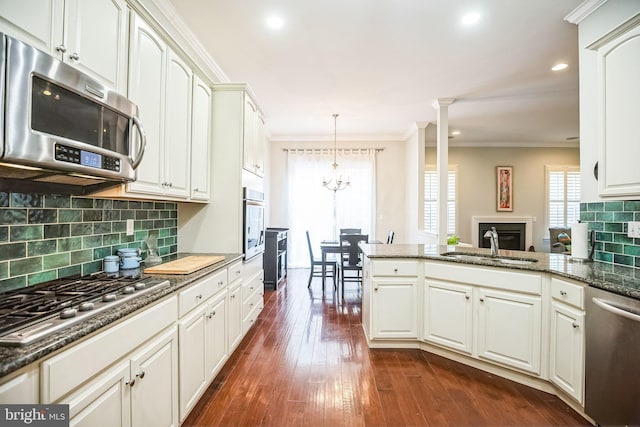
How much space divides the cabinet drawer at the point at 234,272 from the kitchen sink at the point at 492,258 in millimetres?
1891

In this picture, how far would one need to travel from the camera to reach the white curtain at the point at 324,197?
21.6 ft

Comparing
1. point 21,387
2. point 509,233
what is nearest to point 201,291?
point 21,387

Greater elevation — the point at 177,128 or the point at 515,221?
the point at 177,128

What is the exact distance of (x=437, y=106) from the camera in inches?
180

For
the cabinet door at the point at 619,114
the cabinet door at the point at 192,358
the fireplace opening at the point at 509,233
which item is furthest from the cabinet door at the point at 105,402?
the fireplace opening at the point at 509,233

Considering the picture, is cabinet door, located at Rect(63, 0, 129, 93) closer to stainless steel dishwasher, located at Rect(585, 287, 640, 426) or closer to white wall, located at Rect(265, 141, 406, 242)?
stainless steel dishwasher, located at Rect(585, 287, 640, 426)

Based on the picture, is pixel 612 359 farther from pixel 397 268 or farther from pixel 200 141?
pixel 200 141

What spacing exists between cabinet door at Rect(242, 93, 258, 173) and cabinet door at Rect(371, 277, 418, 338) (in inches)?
66.8

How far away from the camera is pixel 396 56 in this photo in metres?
3.19

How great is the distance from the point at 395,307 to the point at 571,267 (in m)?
1.36

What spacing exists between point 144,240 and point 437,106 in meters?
4.32

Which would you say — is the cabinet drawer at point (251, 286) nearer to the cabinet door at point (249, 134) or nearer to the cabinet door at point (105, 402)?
the cabinet door at point (249, 134)

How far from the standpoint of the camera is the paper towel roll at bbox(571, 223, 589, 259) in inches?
90.8

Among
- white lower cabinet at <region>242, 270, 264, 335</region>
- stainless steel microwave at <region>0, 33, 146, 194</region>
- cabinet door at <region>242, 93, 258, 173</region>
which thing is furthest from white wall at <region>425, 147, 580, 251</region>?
stainless steel microwave at <region>0, 33, 146, 194</region>
